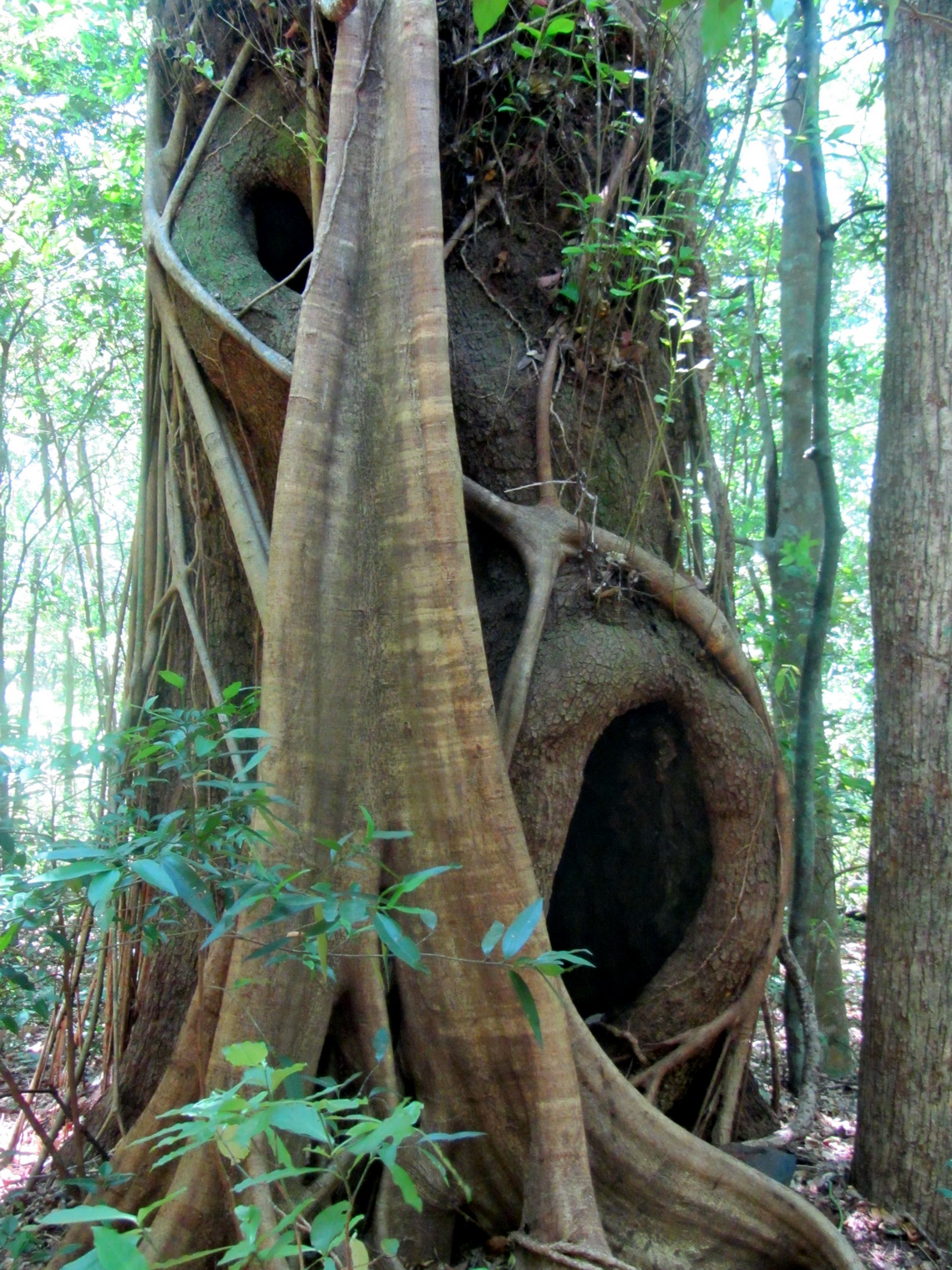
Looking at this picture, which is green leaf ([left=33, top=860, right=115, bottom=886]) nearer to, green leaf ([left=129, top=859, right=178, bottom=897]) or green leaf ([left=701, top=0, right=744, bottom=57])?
green leaf ([left=129, top=859, right=178, bottom=897])

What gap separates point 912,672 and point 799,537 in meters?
2.45

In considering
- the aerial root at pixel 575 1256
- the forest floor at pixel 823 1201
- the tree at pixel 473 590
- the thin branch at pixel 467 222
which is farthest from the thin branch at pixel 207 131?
the aerial root at pixel 575 1256

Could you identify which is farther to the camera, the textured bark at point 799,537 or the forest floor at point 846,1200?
the textured bark at point 799,537

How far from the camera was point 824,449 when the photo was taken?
3.90 m

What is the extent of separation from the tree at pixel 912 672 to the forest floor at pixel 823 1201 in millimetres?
74

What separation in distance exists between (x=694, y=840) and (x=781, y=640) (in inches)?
68.1

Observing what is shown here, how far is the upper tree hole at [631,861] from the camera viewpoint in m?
3.19

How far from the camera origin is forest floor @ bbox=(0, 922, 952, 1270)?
250 centimetres

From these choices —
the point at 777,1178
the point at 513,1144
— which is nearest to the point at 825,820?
the point at 777,1178

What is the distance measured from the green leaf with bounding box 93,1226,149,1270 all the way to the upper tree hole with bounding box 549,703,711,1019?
2.31 m

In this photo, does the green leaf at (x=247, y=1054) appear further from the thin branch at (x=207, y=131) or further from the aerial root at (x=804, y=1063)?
the thin branch at (x=207, y=131)

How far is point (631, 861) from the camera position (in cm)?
331

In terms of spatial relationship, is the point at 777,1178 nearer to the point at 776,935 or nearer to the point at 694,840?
the point at 776,935

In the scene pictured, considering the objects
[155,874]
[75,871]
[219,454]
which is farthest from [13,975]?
[219,454]
